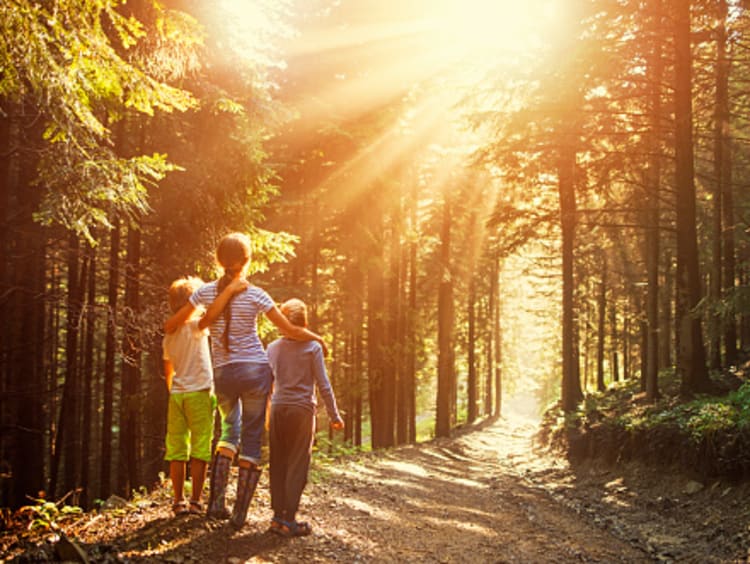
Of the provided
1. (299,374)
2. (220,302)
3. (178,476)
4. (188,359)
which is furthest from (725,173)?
(178,476)

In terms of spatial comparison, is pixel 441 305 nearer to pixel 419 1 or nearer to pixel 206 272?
pixel 419 1

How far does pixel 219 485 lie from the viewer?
551 cm

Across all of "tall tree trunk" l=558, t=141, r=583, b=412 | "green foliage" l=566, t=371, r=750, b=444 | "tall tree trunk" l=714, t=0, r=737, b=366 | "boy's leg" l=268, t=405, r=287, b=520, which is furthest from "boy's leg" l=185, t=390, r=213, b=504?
"tall tree trunk" l=558, t=141, r=583, b=412

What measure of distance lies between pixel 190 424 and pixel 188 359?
607 mm

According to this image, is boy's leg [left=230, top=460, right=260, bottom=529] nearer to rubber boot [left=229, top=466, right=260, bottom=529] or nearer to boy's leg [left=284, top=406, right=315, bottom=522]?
rubber boot [left=229, top=466, right=260, bottom=529]

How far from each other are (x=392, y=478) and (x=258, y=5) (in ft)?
33.3

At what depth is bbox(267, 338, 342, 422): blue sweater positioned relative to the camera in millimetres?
5758

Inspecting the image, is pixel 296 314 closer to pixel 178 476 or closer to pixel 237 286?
pixel 237 286

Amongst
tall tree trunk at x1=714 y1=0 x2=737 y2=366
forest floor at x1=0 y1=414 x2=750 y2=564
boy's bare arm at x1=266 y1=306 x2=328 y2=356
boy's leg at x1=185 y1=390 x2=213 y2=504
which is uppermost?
tall tree trunk at x1=714 y1=0 x2=737 y2=366

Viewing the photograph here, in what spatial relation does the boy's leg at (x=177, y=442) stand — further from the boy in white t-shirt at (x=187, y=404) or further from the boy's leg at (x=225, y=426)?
the boy's leg at (x=225, y=426)

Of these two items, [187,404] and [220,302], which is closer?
[220,302]

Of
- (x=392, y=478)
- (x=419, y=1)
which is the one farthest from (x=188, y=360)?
(x=419, y=1)

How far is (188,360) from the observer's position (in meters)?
5.71

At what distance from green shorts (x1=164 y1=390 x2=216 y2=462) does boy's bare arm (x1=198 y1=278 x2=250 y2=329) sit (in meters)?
0.78
